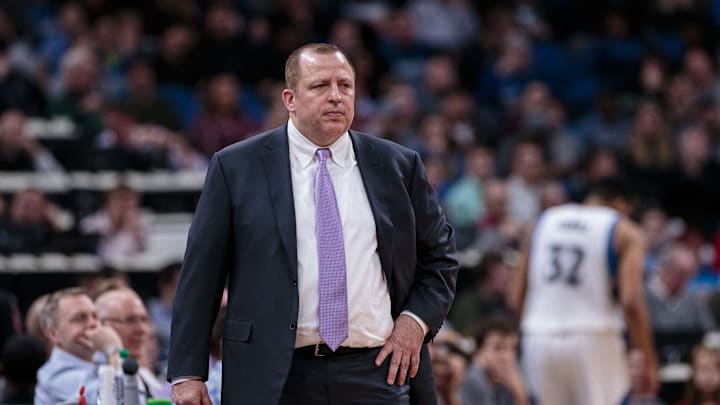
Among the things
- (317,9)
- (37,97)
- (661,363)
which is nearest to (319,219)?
(661,363)

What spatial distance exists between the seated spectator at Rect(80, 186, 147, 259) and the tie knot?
678 cm

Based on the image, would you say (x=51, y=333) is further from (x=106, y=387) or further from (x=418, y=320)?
(x=418, y=320)

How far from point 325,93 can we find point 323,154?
0.26 meters

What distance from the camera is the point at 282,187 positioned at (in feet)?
18.3

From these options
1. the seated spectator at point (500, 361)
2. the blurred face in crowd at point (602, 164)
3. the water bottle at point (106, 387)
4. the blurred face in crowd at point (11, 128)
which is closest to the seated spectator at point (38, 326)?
the water bottle at point (106, 387)

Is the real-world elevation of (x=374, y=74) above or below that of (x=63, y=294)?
above

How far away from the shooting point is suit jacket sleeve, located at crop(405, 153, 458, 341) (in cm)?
570

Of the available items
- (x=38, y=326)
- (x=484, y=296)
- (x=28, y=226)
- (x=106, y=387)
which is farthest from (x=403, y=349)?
(x=28, y=226)

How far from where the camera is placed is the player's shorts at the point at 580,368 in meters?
9.93

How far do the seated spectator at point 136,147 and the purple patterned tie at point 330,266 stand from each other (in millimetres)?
8087

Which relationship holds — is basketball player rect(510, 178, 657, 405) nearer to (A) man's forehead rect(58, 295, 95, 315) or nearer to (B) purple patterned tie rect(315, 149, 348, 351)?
(A) man's forehead rect(58, 295, 95, 315)

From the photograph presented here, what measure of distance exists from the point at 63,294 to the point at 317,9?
35.7ft

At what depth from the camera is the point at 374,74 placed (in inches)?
671

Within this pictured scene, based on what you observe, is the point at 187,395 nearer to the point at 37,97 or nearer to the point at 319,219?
the point at 319,219
